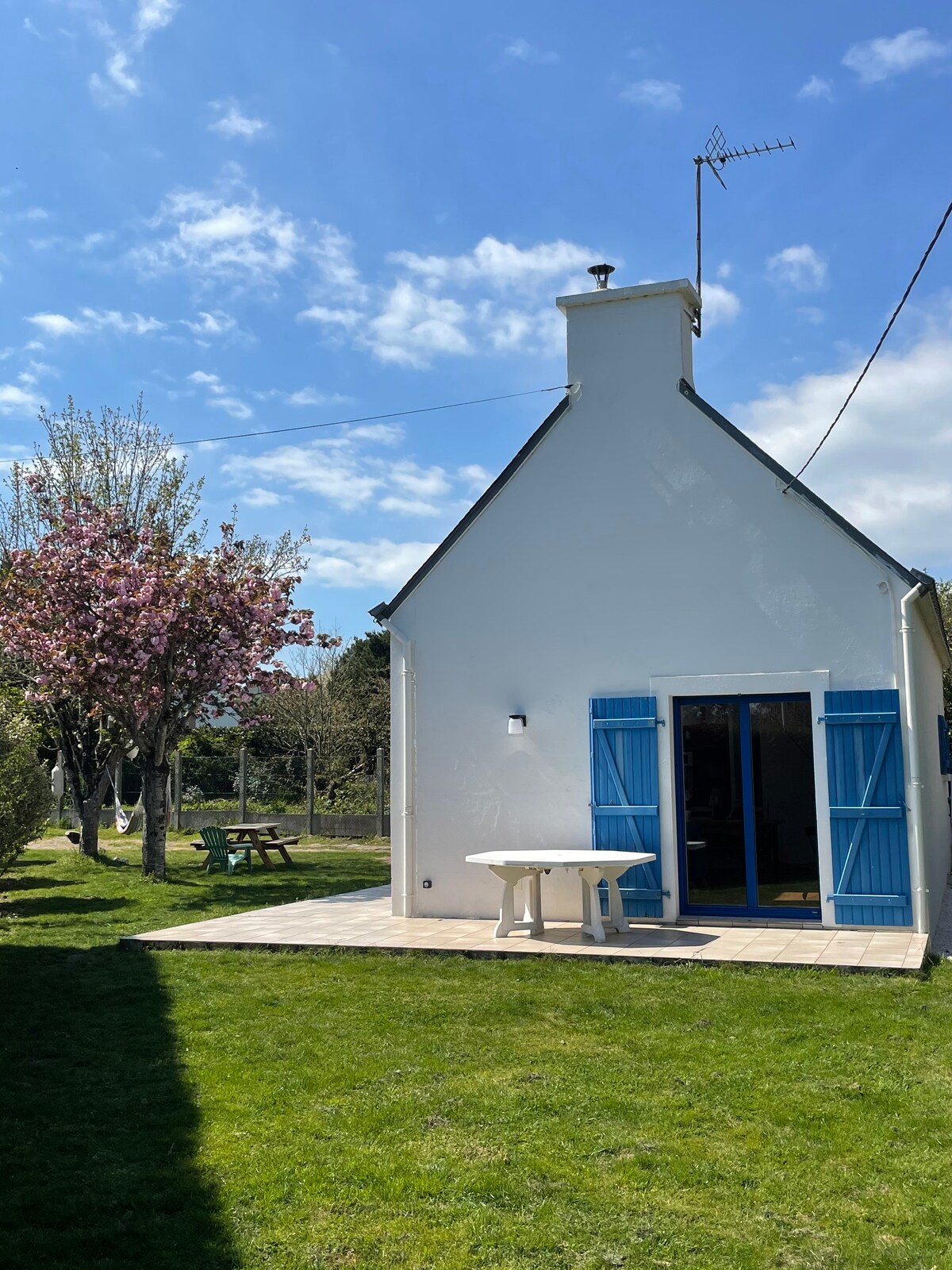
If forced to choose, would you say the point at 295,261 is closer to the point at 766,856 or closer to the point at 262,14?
the point at 262,14

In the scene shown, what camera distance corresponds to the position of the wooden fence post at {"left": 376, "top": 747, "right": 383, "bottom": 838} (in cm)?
2060

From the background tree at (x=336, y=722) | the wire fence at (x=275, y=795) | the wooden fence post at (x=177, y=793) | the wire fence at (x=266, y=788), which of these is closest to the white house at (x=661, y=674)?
the wire fence at (x=275, y=795)

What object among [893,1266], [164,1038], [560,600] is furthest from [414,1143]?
[560,600]

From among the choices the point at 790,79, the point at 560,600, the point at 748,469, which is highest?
the point at 790,79

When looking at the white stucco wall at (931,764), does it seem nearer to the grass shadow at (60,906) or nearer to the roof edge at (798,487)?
the roof edge at (798,487)

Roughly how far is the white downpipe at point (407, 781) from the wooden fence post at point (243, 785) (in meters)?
12.4

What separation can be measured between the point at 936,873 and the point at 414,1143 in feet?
26.2

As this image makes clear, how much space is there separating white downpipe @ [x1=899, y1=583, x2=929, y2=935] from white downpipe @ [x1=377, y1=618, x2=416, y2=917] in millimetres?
4599

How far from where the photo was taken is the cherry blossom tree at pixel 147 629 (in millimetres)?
14148

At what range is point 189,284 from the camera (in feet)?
40.5

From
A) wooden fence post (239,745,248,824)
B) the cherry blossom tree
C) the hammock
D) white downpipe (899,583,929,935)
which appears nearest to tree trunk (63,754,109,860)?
the cherry blossom tree

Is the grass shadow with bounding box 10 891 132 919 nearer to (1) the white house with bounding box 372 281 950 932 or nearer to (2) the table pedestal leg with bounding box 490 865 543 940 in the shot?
(1) the white house with bounding box 372 281 950 932

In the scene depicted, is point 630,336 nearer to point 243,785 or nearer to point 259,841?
point 259,841

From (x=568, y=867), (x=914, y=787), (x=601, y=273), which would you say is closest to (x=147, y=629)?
(x=601, y=273)
